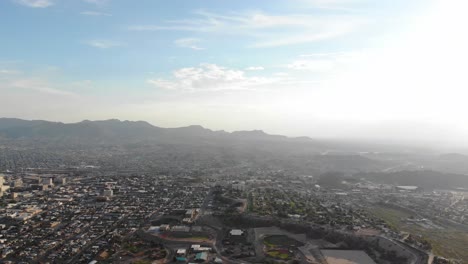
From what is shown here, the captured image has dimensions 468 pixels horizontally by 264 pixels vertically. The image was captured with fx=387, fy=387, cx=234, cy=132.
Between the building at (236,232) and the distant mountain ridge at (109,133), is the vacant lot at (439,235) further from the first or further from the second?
the distant mountain ridge at (109,133)

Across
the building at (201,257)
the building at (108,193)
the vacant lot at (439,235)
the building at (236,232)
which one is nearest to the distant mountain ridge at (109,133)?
the building at (108,193)

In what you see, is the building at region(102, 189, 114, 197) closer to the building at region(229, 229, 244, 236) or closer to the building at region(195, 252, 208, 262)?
the building at region(229, 229, 244, 236)

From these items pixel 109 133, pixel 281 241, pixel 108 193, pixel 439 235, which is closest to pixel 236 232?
pixel 281 241

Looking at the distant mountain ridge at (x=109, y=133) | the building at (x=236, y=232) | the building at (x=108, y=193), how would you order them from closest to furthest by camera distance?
1. the building at (x=236, y=232)
2. the building at (x=108, y=193)
3. the distant mountain ridge at (x=109, y=133)

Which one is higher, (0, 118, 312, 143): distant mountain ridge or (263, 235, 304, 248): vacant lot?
(0, 118, 312, 143): distant mountain ridge

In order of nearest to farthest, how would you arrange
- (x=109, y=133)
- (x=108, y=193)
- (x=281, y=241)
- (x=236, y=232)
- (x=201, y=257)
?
(x=201, y=257) → (x=281, y=241) → (x=236, y=232) → (x=108, y=193) → (x=109, y=133)

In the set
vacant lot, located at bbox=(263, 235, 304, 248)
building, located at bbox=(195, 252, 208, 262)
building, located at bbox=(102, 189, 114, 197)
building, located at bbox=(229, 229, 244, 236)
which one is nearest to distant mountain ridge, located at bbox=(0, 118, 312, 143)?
building, located at bbox=(102, 189, 114, 197)

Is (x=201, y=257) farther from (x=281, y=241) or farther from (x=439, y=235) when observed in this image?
(x=439, y=235)

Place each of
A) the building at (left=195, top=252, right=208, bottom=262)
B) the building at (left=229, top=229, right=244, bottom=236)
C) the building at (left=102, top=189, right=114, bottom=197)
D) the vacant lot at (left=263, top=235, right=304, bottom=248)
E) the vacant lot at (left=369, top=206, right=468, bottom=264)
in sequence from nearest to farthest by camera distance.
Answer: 1. the building at (left=195, top=252, right=208, bottom=262)
2. the vacant lot at (left=369, top=206, right=468, bottom=264)
3. the vacant lot at (left=263, top=235, right=304, bottom=248)
4. the building at (left=229, top=229, right=244, bottom=236)
5. the building at (left=102, top=189, right=114, bottom=197)

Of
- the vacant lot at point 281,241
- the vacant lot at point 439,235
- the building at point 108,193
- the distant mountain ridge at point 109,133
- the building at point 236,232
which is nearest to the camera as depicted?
the vacant lot at point 439,235

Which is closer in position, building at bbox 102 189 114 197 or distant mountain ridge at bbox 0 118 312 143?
building at bbox 102 189 114 197

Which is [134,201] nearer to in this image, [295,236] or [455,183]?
[295,236]
